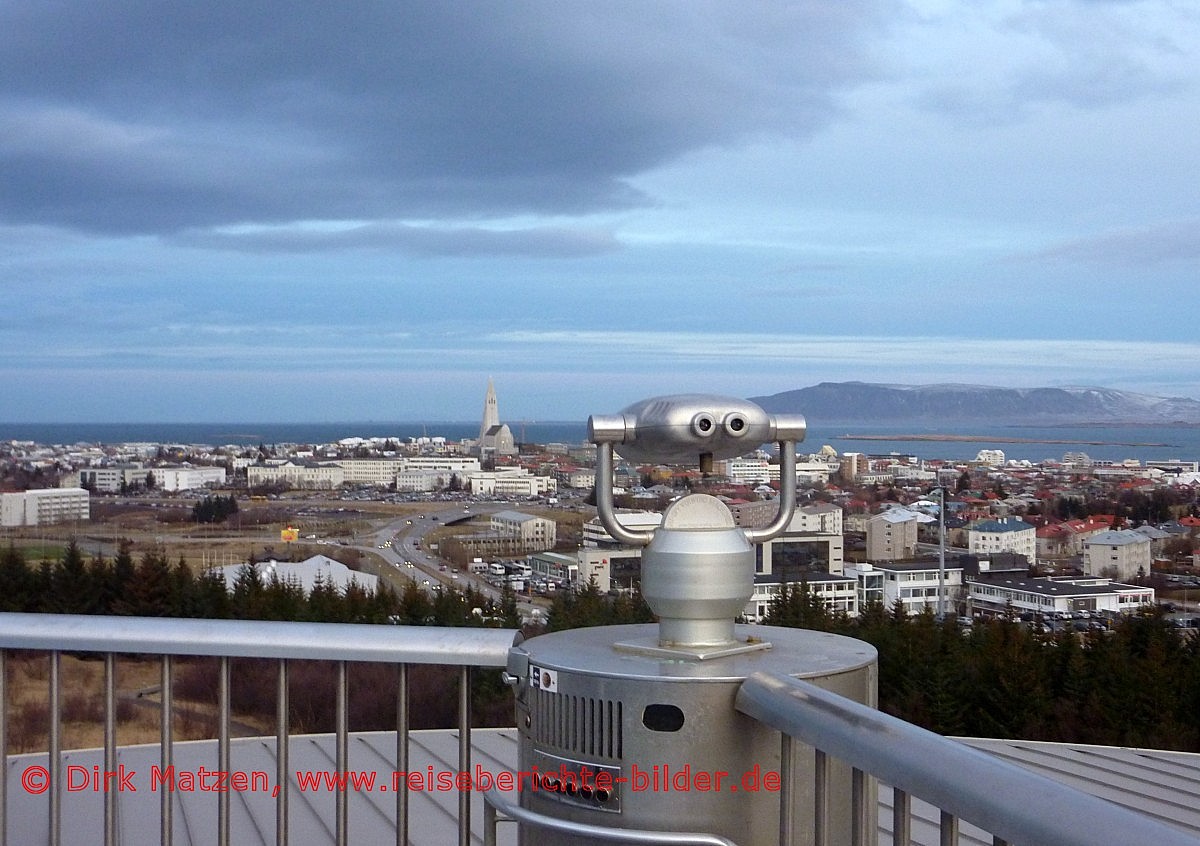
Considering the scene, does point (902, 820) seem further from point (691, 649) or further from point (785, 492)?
point (785, 492)

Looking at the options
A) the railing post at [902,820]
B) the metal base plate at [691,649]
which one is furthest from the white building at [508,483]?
the railing post at [902,820]

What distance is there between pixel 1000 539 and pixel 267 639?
1541 centimetres

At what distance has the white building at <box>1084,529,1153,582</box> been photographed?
588 inches

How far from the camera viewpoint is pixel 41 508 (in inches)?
724

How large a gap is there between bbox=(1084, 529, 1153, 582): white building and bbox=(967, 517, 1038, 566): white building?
31.6 inches

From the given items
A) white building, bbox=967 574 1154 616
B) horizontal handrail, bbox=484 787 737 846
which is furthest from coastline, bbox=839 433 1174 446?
horizontal handrail, bbox=484 787 737 846

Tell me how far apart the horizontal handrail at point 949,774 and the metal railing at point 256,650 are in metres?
0.56

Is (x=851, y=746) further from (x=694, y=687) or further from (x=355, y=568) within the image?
(x=355, y=568)

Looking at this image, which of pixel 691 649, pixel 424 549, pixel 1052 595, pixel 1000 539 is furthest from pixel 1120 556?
pixel 691 649

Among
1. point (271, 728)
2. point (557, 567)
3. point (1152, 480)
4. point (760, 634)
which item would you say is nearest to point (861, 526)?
point (557, 567)

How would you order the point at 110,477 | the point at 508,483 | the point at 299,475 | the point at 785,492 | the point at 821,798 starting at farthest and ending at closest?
the point at 299,475 → the point at 110,477 → the point at 508,483 → the point at 785,492 → the point at 821,798

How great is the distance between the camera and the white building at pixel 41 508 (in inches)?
712

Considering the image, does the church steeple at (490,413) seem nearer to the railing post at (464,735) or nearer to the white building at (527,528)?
the white building at (527,528)

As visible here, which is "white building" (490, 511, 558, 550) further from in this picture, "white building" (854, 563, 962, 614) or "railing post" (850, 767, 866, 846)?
"railing post" (850, 767, 866, 846)
